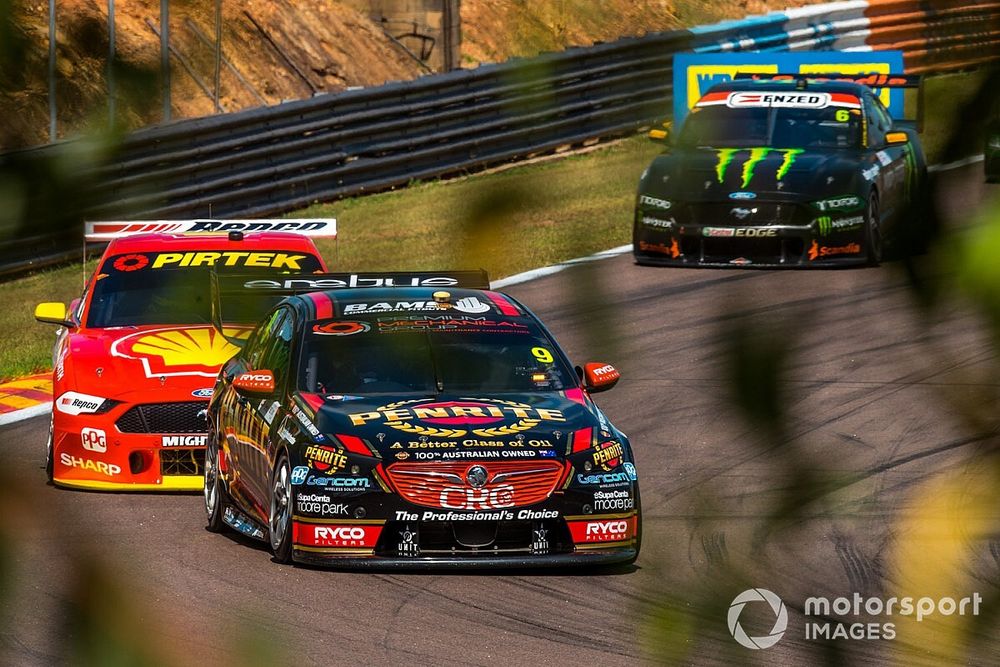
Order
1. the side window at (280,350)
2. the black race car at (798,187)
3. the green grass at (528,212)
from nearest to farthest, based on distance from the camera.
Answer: the green grass at (528,212) → the side window at (280,350) → the black race car at (798,187)

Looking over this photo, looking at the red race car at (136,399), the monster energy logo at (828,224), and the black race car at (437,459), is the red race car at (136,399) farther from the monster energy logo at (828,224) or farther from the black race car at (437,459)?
the monster energy logo at (828,224)

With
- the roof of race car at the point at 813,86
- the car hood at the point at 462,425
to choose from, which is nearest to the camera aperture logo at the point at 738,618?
the car hood at the point at 462,425

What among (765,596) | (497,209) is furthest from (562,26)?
(765,596)

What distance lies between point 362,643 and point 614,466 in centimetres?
164

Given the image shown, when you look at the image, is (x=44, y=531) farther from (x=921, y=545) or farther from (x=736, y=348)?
(x=921, y=545)

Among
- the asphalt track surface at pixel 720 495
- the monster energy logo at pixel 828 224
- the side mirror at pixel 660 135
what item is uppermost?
the side mirror at pixel 660 135

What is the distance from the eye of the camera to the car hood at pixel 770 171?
2340mm

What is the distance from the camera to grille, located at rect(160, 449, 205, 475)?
371 inches

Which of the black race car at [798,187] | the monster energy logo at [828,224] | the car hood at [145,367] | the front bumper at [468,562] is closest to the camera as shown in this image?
the front bumper at [468,562]

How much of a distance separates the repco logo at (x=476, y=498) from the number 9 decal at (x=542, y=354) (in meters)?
1.00

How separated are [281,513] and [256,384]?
2.43 feet

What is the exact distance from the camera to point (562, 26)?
146 cm
